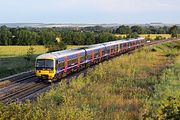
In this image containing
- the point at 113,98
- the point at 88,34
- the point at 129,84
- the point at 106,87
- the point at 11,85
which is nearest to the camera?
the point at 113,98

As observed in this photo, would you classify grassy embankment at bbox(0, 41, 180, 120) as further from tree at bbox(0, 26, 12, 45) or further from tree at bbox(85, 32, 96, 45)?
tree at bbox(0, 26, 12, 45)

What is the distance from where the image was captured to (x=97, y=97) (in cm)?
1864

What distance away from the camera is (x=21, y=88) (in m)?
26.8

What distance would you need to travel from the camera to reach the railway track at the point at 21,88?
23.3 m

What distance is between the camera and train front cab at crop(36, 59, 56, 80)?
28797 millimetres

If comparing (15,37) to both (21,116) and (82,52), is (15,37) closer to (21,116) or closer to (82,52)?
(82,52)

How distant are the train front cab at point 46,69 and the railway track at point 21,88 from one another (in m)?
0.70

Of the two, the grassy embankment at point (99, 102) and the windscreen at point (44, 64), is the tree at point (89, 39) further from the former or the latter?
the grassy embankment at point (99, 102)

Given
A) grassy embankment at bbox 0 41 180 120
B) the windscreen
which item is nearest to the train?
the windscreen

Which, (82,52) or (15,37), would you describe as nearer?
(82,52)

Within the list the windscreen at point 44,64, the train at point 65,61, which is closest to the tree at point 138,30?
Result: the train at point 65,61

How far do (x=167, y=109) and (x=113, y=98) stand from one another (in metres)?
5.31

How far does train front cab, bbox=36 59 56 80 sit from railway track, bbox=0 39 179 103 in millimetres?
698

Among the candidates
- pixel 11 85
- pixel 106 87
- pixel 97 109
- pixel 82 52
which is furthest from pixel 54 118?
pixel 82 52
